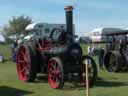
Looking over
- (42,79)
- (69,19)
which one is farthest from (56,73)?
(42,79)

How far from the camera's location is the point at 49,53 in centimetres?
1248

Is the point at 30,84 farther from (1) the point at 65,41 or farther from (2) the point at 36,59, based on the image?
(1) the point at 65,41

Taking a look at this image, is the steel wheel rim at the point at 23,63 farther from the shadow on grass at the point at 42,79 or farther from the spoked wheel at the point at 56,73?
the spoked wheel at the point at 56,73

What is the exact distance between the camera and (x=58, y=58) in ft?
38.3

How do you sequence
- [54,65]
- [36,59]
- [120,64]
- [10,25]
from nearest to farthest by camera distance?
1. [54,65]
2. [36,59]
3. [120,64]
4. [10,25]

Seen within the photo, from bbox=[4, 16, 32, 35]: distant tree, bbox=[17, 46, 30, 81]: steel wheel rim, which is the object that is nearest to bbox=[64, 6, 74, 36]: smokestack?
bbox=[17, 46, 30, 81]: steel wheel rim

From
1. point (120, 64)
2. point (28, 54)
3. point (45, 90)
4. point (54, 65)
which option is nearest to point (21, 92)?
point (45, 90)

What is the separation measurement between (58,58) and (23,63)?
101 inches

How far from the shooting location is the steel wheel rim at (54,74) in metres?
11.5

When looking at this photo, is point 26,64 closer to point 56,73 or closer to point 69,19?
point 56,73

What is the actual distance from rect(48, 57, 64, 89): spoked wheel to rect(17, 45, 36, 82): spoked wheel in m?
1.05

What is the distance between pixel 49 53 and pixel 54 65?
0.77 meters

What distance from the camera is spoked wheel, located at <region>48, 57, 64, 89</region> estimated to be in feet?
37.0

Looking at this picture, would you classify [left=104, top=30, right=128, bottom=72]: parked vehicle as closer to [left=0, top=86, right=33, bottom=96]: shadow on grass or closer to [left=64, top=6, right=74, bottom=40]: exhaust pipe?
[left=64, top=6, right=74, bottom=40]: exhaust pipe
